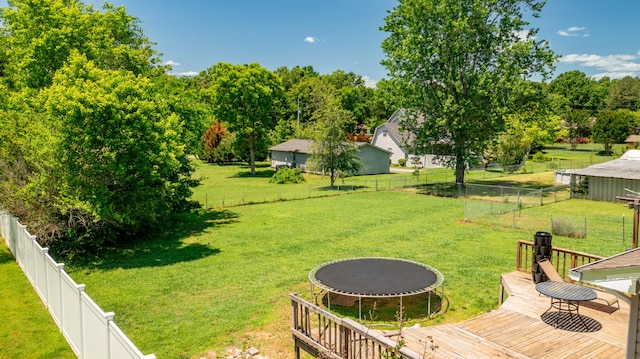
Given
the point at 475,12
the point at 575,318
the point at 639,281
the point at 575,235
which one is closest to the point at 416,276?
the point at 575,318

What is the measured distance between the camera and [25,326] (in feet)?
34.0

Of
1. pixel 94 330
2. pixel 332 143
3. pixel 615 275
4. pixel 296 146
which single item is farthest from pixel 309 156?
pixel 615 275

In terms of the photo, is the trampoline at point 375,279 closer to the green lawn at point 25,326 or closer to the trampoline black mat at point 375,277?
the trampoline black mat at point 375,277

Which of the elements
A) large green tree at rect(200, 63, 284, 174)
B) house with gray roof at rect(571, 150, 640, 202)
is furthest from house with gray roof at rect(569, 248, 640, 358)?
large green tree at rect(200, 63, 284, 174)

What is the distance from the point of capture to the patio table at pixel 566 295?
9.11m

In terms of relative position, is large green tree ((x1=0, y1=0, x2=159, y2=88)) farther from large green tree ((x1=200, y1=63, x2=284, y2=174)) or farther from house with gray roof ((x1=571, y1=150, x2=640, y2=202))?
house with gray roof ((x1=571, y1=150, x2=640, y2=202))

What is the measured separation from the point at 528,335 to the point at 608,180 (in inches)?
990

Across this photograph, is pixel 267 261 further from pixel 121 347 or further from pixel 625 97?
pixel 625 97

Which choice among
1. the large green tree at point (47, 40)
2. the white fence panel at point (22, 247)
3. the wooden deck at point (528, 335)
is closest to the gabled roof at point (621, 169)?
the wooden deck at point (528, 335)

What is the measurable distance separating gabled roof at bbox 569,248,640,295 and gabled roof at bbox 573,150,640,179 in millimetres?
26297

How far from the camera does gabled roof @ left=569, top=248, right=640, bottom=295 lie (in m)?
5.28

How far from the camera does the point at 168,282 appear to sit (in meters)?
13.8

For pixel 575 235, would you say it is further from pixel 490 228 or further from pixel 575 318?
pixel 575 318

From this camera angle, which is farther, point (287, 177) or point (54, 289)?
point (287, 177)
